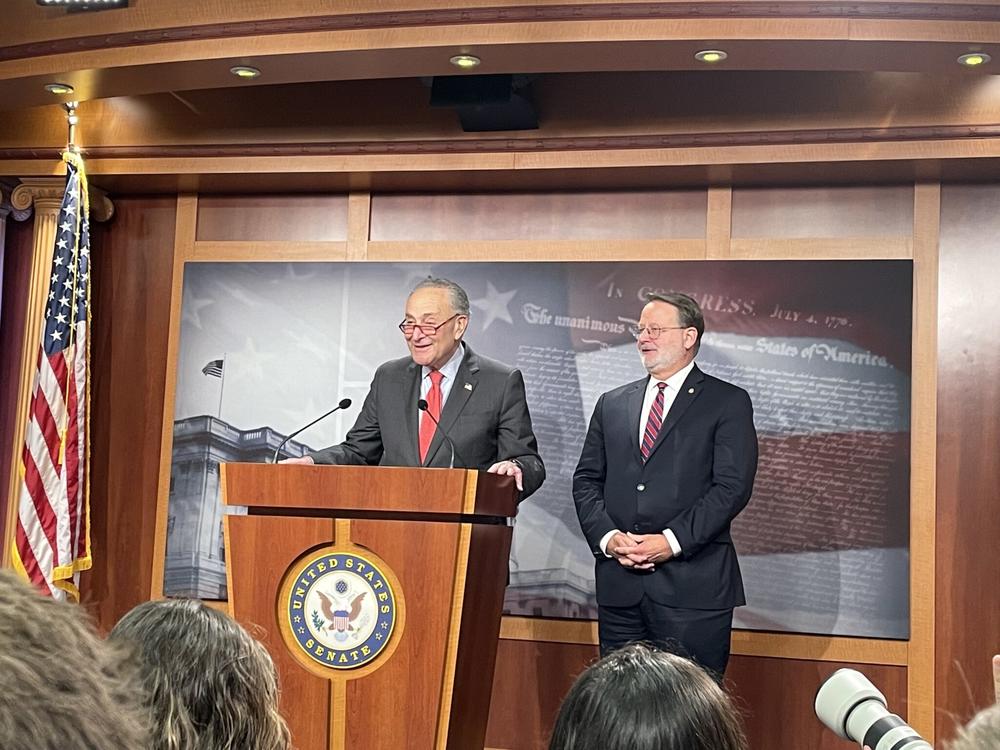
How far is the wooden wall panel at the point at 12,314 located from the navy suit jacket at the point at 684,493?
3049 mm

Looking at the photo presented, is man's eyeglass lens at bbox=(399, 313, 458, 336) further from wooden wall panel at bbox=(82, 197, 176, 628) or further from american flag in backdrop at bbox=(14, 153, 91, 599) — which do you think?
wooden wall panel at bbox=(82, 197, 176, 628)

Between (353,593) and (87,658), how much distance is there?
270 cm

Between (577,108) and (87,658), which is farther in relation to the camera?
(577,108)

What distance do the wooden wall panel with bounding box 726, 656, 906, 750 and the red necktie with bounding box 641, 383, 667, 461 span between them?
1.39 m

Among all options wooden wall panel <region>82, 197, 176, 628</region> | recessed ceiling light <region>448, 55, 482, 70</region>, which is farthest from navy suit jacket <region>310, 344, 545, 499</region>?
wooden wall panel <region>82, 197, 176, 628</region>

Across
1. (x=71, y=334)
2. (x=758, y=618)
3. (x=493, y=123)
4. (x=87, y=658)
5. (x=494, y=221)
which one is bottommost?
(x=758, y=618)

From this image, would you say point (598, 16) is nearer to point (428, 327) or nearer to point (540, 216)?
point (428, 327)

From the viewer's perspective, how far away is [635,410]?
4309 millimetres

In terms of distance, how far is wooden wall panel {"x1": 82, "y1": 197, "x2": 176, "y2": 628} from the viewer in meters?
5.85

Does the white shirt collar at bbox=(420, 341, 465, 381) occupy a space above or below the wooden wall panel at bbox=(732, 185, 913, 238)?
below

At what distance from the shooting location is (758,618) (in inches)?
202

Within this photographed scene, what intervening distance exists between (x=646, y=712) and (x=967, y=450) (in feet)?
13.4

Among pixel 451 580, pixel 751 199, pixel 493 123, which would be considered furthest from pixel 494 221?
pixel 451 580

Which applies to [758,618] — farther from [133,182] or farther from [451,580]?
[133,182]
